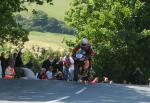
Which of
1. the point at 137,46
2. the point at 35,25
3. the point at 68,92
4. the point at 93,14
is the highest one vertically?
the point at 35,25

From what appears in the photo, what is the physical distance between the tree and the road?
1373 cm

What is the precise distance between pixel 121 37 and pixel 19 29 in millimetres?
7416

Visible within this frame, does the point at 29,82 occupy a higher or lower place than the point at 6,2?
lower

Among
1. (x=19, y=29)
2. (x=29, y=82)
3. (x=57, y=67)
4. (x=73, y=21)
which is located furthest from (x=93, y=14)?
(x=29, y=82)

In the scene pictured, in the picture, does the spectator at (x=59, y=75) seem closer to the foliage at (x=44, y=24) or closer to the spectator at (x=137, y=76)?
the spectator at (x=137, y=76)

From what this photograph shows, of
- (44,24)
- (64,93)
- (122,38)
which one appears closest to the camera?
(64,93)

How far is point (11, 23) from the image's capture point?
38.3 metres

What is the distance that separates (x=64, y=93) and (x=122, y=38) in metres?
24.5

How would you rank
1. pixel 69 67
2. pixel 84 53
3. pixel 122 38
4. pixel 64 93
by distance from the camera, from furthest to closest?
pixel 122 38 → pixel 69 67 → pixel 84 53 → pixel 64 93

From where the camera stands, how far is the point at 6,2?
34.2 metres

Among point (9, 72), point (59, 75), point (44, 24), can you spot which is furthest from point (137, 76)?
point (44, 24)

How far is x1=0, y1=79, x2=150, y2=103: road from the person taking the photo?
15961 mm

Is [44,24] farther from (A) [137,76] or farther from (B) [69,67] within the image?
(B) [69,67]

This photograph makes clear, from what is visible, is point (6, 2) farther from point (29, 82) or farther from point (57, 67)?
point (29, 82)
